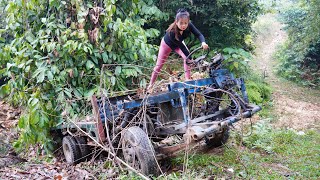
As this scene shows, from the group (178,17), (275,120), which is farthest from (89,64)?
(275,120)

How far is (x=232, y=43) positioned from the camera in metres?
10.3

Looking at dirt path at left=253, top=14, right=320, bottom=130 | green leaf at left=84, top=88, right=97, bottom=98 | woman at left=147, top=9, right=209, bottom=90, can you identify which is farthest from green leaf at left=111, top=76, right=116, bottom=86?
dirt path at left=253, top=14, right=320, bottom=130

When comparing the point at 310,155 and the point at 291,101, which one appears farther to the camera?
the point at 291,101

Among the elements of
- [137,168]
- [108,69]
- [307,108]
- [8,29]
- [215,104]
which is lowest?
[307,108]

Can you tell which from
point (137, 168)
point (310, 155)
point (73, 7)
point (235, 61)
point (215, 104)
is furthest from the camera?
point (235, 61)

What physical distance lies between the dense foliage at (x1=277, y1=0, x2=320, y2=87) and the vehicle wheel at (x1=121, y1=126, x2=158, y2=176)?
9.99 meters

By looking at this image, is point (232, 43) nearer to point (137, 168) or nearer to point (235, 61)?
point (235, 61)

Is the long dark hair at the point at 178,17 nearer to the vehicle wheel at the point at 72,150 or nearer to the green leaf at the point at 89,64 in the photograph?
the green leaf at the point at 89,64

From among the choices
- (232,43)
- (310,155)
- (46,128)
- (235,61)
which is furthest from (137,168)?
(232,43)

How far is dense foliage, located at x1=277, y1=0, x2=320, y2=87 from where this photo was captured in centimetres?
1345

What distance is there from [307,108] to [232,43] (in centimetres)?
292

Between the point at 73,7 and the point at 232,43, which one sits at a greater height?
the point at 73,7

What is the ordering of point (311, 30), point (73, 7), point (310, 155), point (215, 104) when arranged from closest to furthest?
point (215, 104) < point (310, 155) < point (73, 7) < point (311, 30)

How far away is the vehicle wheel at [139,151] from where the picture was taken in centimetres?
425
